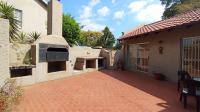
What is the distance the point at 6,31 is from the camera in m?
9.86

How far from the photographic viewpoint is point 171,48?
551 inches

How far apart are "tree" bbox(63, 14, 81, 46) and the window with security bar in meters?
11.8

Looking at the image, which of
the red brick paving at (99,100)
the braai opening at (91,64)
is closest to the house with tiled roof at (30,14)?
the braai opening at (91,64)

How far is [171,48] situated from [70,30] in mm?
10927

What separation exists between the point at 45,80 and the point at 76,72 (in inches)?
148

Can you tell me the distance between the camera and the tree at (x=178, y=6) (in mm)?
29775

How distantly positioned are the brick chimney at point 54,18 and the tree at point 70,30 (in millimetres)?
5950

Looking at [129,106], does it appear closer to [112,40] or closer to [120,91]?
[120,91]

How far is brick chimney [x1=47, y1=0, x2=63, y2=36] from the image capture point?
14.9 metres

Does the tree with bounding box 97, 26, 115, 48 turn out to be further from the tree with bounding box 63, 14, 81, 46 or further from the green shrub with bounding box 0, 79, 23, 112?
the green shrub with bounding box 0, 79, 23, 112

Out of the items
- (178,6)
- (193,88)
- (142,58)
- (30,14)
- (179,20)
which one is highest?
(178,6)

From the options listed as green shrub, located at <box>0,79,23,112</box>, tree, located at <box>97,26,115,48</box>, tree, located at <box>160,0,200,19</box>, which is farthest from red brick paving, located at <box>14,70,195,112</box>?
tree, located at <box>97,26,115,48</box>

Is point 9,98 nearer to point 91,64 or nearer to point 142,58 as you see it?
point 142,58

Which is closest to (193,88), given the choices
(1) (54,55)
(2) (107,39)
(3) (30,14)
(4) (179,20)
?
(4) (179,20)
